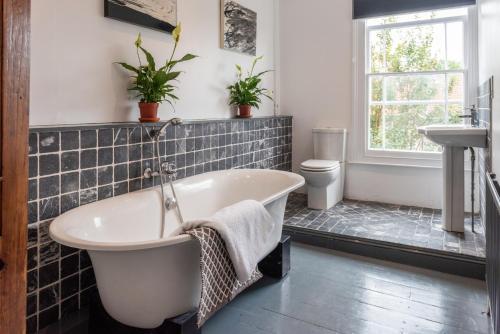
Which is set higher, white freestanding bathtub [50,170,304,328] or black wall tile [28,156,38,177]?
black wall tile [28,156,38,177]

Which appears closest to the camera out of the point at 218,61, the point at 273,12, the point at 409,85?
the point at 218,61

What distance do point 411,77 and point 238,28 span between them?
72.8 inches

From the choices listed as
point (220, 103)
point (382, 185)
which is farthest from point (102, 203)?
point (382, 185)

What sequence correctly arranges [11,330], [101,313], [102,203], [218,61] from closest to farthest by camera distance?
1. [11,330]
2. [101,313]
3. [102,203]
4. [218,61]

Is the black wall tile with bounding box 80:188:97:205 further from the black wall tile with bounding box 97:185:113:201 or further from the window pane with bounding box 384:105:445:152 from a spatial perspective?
the window pane with bounding box 384:105:445:152

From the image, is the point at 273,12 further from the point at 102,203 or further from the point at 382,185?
the point at 102,203

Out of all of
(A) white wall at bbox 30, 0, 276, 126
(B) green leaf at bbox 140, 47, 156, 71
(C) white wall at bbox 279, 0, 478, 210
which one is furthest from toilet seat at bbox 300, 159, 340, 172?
(B) green leaf at bbox 140, 47, 156, 71

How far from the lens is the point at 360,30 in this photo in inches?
154

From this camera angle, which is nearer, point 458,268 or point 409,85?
point 458,268

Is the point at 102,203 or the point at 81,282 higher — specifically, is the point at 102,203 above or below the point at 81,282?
above

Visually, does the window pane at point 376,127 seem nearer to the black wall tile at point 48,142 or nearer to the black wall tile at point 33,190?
the black wall tile at point 48,142

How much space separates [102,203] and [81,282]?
0.47 metres

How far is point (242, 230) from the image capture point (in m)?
1.80

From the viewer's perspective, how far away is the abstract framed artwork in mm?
3350
